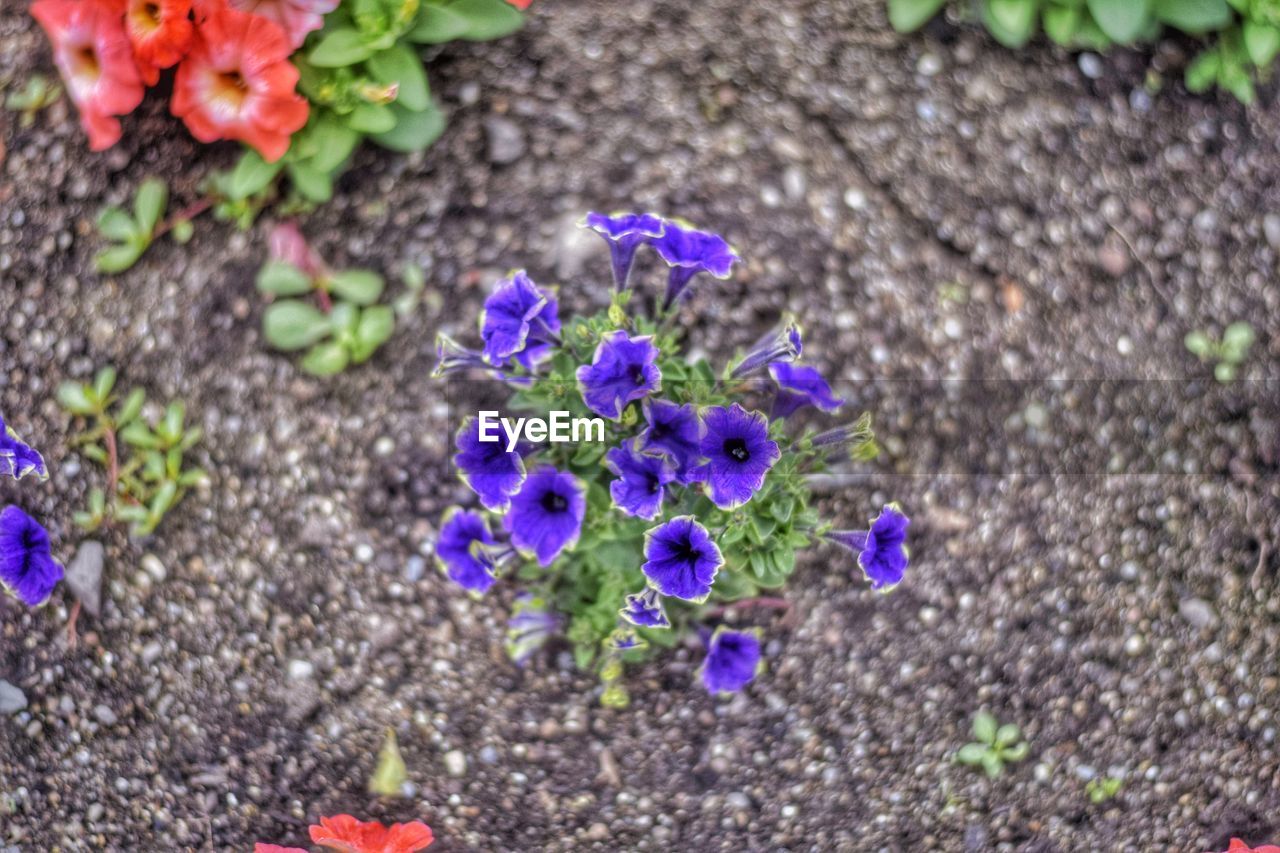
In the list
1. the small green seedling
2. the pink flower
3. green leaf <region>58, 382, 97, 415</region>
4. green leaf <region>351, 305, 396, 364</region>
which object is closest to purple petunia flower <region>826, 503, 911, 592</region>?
the small green seedling

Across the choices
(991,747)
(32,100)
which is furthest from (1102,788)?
(32,100)

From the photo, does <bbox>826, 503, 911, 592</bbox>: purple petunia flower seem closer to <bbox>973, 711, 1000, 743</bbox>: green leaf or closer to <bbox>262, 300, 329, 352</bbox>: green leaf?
<bbox>973, 711, 1000, 743</bbox>: green leaf

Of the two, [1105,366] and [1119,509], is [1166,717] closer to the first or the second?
[1119,509]

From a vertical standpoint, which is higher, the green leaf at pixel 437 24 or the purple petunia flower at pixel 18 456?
the green leaf at pixel 437 24

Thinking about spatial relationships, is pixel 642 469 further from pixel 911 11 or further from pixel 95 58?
A: pixel 95 58

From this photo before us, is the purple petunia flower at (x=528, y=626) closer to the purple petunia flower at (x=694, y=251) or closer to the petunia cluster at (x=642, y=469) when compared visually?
the petunia cluster at (x=642, y=469)

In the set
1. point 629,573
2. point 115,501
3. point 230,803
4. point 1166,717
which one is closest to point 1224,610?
point 1166,717

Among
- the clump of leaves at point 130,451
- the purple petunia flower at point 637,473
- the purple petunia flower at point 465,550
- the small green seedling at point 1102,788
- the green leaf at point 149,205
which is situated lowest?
the small green seedling at point 1102,788

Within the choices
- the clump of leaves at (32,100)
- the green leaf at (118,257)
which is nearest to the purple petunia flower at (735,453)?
the green leaf at (118,257)
